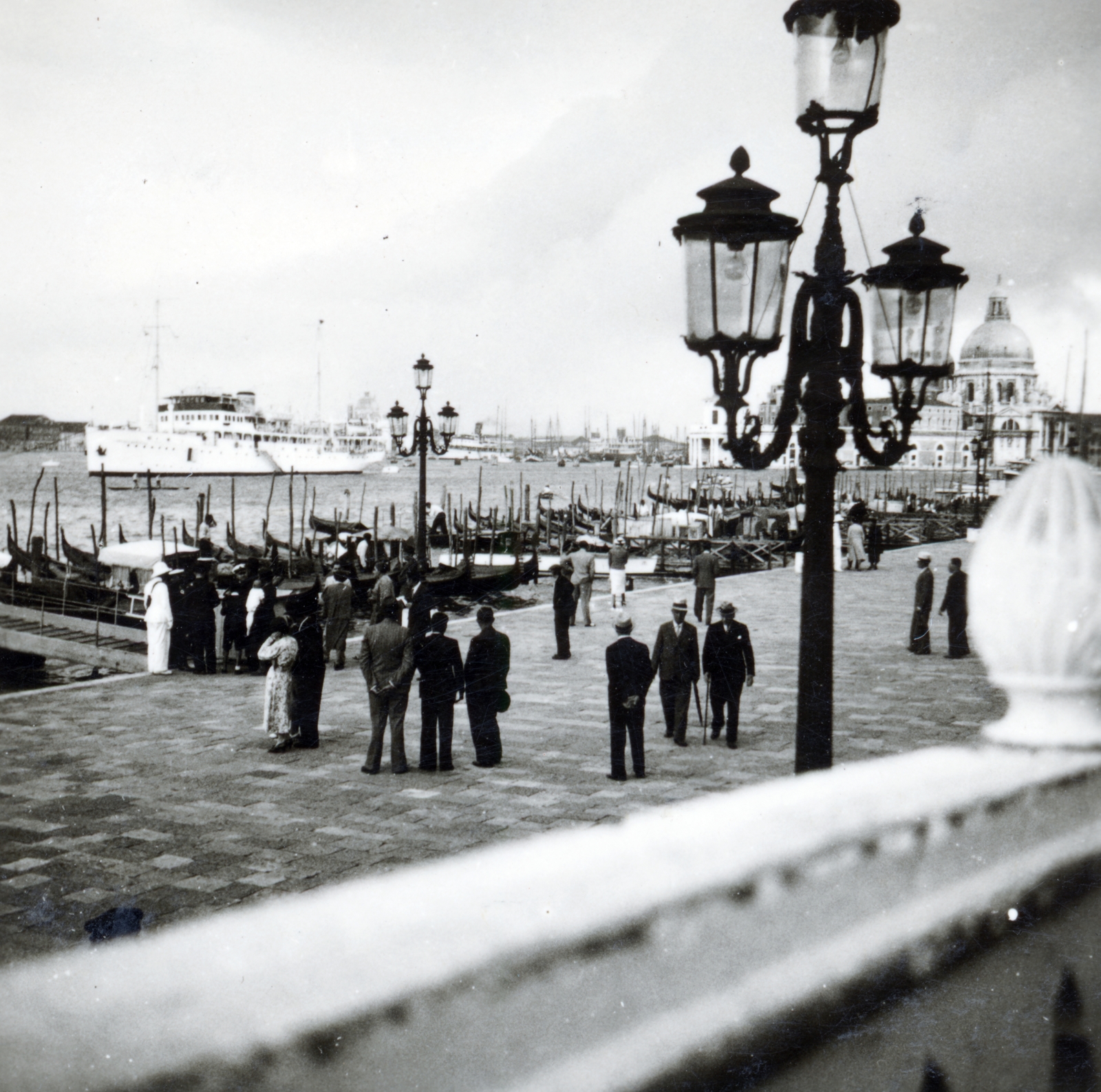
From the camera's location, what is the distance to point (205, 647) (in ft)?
37.8

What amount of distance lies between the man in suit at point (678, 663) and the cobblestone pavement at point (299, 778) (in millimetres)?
286

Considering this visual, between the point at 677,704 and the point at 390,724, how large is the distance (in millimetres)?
2275

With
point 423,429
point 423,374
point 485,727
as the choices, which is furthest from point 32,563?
point 485,727

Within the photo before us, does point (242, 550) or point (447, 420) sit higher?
point (447, 420)

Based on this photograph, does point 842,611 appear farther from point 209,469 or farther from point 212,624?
point 209,469

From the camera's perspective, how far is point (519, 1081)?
1732mm

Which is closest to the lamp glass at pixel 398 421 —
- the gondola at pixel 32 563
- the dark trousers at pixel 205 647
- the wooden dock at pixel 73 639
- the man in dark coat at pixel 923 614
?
the wooden dock at pixel 73 639

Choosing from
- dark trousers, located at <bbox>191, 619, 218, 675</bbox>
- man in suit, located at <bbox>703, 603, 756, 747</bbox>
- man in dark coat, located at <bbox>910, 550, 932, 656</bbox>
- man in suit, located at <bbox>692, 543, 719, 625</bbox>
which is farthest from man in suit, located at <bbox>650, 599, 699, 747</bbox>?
man in suit, located at <bbox>692, 543, 719, 625</bbox>

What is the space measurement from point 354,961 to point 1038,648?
177 cm

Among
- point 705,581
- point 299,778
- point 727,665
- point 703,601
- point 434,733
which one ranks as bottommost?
point 299,778

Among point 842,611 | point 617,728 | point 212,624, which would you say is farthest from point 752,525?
point 617,728

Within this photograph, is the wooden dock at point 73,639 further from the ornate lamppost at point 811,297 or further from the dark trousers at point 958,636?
the ornate lamppost at point 811,297

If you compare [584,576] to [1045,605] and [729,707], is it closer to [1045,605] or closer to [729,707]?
[729,707]

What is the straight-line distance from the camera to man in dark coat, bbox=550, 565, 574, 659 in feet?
39.7
